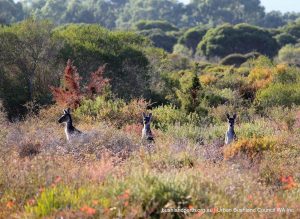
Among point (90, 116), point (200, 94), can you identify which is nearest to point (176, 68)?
point (200, 94)

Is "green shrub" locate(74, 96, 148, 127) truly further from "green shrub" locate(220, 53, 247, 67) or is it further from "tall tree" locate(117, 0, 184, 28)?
"tall tree" locate(117, 0, 184, 28)

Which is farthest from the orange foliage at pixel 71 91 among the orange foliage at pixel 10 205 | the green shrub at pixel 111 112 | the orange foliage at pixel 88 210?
the orange foliage at pixel 88 210

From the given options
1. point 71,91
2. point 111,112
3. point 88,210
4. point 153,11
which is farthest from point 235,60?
point 153,11

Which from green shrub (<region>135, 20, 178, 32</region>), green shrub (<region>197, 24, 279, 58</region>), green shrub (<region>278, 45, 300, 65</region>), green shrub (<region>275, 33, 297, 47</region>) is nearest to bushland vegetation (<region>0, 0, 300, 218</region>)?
green shrub (<region>278, 45, 300, 65</region>)

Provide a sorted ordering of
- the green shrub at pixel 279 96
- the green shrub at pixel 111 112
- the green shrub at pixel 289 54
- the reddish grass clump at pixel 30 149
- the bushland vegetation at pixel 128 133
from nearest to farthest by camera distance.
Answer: the bushland vegetation at pixel 128 133
the reddish grass clump at pixel 30 149
the green shrub at pixel 111 112
the green shrub at pixel 279 96
the green shrub at pixel 289 54

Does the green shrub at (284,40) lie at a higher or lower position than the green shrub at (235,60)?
higher

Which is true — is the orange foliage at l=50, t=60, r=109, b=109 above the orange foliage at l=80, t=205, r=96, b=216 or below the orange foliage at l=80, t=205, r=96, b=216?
below

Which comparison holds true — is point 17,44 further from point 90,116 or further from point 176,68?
point 176,68

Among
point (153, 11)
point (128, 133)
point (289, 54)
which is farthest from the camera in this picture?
point (153, 11)

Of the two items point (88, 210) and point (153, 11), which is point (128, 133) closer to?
point (88, 210)

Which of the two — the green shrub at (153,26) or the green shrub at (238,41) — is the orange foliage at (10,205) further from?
the green shrub at (153,26)

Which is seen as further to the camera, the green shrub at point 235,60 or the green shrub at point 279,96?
the green shrub at point 235,60

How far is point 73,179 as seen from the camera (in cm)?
727

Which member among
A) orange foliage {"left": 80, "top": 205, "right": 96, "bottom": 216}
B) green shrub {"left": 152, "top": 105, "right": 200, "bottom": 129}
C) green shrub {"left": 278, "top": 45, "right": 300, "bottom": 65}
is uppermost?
orange foliage {"left": 80, "top": 205, "right": 96, "bottom": 216}
